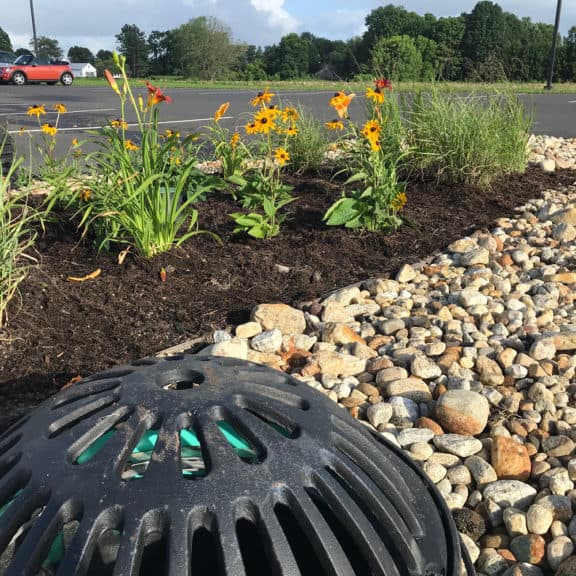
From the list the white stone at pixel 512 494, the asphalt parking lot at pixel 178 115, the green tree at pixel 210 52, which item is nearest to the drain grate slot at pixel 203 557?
the white stone at pixel 512 494

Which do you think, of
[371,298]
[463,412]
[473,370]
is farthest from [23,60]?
[463,412]

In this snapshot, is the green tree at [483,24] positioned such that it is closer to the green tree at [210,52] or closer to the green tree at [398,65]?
the green tree at [210,52]

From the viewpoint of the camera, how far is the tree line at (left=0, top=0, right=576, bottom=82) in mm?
8234

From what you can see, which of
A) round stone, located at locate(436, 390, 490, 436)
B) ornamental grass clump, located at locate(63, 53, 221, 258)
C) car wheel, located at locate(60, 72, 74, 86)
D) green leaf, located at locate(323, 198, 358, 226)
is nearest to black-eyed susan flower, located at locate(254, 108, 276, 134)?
ornamental grass clump, located at locate(63, 53, 221, 258)

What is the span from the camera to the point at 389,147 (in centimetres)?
459

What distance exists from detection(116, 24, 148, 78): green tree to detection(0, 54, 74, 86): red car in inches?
920

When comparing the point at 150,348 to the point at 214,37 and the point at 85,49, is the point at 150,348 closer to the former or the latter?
the point at 214,37

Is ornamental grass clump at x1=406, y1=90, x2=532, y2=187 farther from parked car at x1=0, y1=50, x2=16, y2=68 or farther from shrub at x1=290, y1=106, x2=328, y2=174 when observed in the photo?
parked car at x1=0, y1=50, x2=16, y2=68

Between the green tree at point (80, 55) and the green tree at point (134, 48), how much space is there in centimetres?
1628

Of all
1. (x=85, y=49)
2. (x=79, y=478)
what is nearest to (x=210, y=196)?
(x=79, y=478)

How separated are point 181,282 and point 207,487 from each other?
2.46m

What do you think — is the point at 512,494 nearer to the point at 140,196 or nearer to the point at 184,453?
the point at 184,453

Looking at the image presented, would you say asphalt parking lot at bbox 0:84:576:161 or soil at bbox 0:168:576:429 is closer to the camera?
soil at bbox 0:168:576:429

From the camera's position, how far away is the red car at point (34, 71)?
78.8 ft
